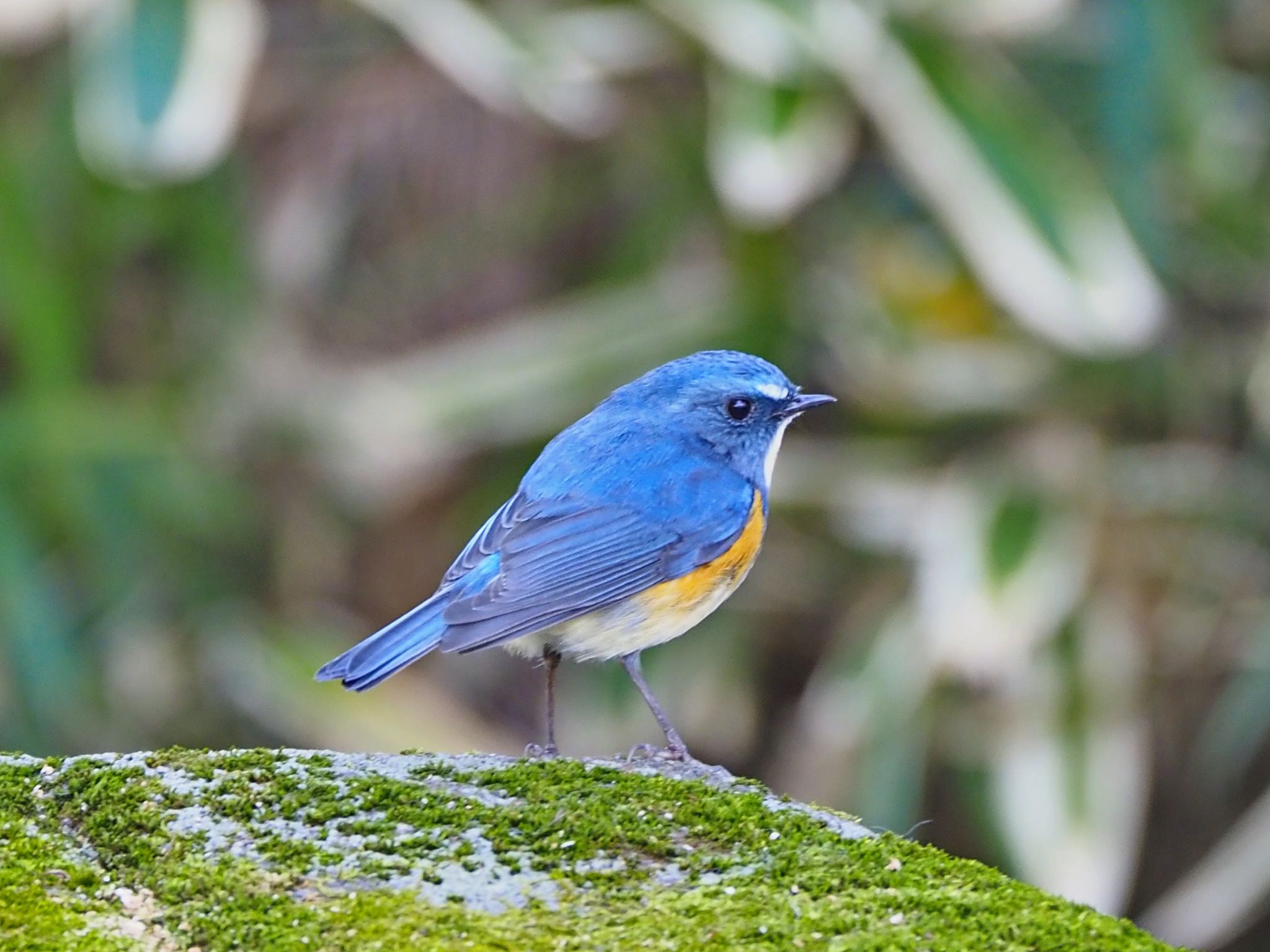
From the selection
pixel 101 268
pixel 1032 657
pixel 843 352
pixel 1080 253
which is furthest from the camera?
pixel 101 268

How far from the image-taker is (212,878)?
89.0 inches

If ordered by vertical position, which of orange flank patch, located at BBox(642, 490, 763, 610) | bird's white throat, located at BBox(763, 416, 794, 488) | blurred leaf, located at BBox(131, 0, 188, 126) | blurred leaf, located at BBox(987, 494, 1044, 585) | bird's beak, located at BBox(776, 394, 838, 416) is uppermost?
blurred leaf, located at BBox(131, 0, 188, 126)

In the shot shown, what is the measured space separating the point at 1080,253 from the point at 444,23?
7.40 feet

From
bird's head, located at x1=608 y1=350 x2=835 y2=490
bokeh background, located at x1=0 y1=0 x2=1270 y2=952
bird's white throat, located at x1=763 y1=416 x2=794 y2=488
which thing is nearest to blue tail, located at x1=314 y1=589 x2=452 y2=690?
bird's head, located at x1=608 y1=350 x2=835 y2=490

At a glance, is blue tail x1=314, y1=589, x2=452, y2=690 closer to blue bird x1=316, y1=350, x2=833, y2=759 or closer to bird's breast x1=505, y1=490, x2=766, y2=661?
blue bird x1=316, y1=350, x2=833, y2=759

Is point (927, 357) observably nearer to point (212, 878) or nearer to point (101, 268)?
point (101, 268)

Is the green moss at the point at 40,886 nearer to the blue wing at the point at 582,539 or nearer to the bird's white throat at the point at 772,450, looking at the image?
the blue wing at the point at 582,539

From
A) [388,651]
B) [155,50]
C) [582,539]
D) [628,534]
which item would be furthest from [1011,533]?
[155,50]

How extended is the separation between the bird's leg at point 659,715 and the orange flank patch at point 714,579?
0.14 metres

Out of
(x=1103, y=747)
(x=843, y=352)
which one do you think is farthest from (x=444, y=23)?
(x=1103, y=747)

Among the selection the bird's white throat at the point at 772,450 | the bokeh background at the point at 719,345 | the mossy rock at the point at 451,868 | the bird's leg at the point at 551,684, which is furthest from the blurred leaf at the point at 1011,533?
the mossy rock at the point at 451,868

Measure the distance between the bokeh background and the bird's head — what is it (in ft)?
4.80

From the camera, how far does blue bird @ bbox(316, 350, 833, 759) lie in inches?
135

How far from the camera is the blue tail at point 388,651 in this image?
3.16m
